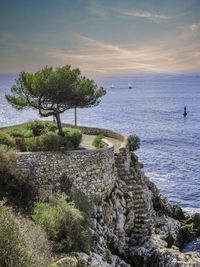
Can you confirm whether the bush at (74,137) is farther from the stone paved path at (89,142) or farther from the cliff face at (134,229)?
the cliff face at (134,229)

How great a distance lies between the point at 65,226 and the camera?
1220 cm

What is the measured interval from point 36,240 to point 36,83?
12.0m

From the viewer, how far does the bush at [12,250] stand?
833 cm

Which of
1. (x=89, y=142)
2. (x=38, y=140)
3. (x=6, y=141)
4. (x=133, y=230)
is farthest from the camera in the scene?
(x=89, y=142)

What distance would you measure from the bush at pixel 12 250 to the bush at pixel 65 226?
3.16m

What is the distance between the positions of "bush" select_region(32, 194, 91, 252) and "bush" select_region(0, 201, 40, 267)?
3158 millimetres

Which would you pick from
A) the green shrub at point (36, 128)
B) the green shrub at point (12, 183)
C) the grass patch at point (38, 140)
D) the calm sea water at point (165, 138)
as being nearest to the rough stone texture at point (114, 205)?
the green shrub at point (12, 183)

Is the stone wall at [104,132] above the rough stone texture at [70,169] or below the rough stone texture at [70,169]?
above

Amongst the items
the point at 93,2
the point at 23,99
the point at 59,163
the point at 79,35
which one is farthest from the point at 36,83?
the point at 79,35

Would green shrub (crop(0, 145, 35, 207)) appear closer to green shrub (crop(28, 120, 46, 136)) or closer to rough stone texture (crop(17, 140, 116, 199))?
rough stone texture (crop(17, 140, 116, 199))

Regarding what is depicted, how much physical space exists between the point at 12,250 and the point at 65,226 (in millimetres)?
3934

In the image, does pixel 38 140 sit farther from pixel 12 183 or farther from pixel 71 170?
pixel 12 183

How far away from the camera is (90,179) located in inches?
726

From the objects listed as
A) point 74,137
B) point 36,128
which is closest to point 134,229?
point 74,137
